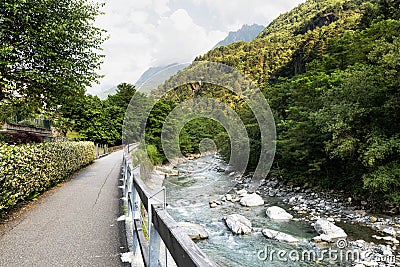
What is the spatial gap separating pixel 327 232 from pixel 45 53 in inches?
449

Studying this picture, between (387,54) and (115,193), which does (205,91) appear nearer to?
(387,54)

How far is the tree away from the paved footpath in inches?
173

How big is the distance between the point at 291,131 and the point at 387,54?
9072 millimetres

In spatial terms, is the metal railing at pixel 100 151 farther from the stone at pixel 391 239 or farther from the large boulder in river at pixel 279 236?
the stone at pixel 391 239

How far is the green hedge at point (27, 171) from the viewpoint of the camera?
18.7 feet

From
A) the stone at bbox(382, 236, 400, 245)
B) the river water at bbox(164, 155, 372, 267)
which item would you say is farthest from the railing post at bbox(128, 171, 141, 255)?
the stone at bbox(382, 236, 400, 245)

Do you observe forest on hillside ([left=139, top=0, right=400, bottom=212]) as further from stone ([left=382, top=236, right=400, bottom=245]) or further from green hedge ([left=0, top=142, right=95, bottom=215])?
green hedge ([left=0, top=142, right=95, bottom=215])

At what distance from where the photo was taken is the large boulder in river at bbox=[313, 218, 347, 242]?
1086 cm

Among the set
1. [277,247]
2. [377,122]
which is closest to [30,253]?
[277,247]

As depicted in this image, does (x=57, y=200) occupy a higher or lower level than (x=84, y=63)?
lower

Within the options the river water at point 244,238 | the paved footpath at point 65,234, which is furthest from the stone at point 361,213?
the paved footpath at point 65,234

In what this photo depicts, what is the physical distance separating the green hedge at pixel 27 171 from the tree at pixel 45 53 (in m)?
2.24

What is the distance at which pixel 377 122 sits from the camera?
1548 cm

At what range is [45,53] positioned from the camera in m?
9.99
